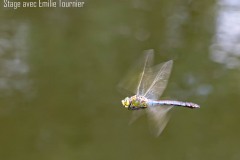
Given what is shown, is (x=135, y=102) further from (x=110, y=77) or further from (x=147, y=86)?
(x=110, y=77)

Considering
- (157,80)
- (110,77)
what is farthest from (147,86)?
(110,77)

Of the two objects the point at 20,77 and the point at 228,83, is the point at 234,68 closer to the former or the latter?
the point at 228,83

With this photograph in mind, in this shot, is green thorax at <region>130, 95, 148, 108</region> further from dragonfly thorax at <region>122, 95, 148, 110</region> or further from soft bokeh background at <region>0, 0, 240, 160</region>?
soft bokeh background at <region>0, 0, 240, 160</region>

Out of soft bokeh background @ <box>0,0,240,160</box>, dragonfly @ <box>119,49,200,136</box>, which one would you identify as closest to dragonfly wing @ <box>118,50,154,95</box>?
dragonfly @ <box>119,49,200,136</box>

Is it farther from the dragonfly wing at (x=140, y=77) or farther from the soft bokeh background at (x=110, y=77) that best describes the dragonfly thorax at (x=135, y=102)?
the soft bokeh background at (x=110, y=77)

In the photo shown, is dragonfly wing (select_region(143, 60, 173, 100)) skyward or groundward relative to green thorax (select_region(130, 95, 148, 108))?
skyward

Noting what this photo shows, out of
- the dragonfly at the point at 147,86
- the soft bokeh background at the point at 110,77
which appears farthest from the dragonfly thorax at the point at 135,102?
the soft bokeh background at the point at 110,77
